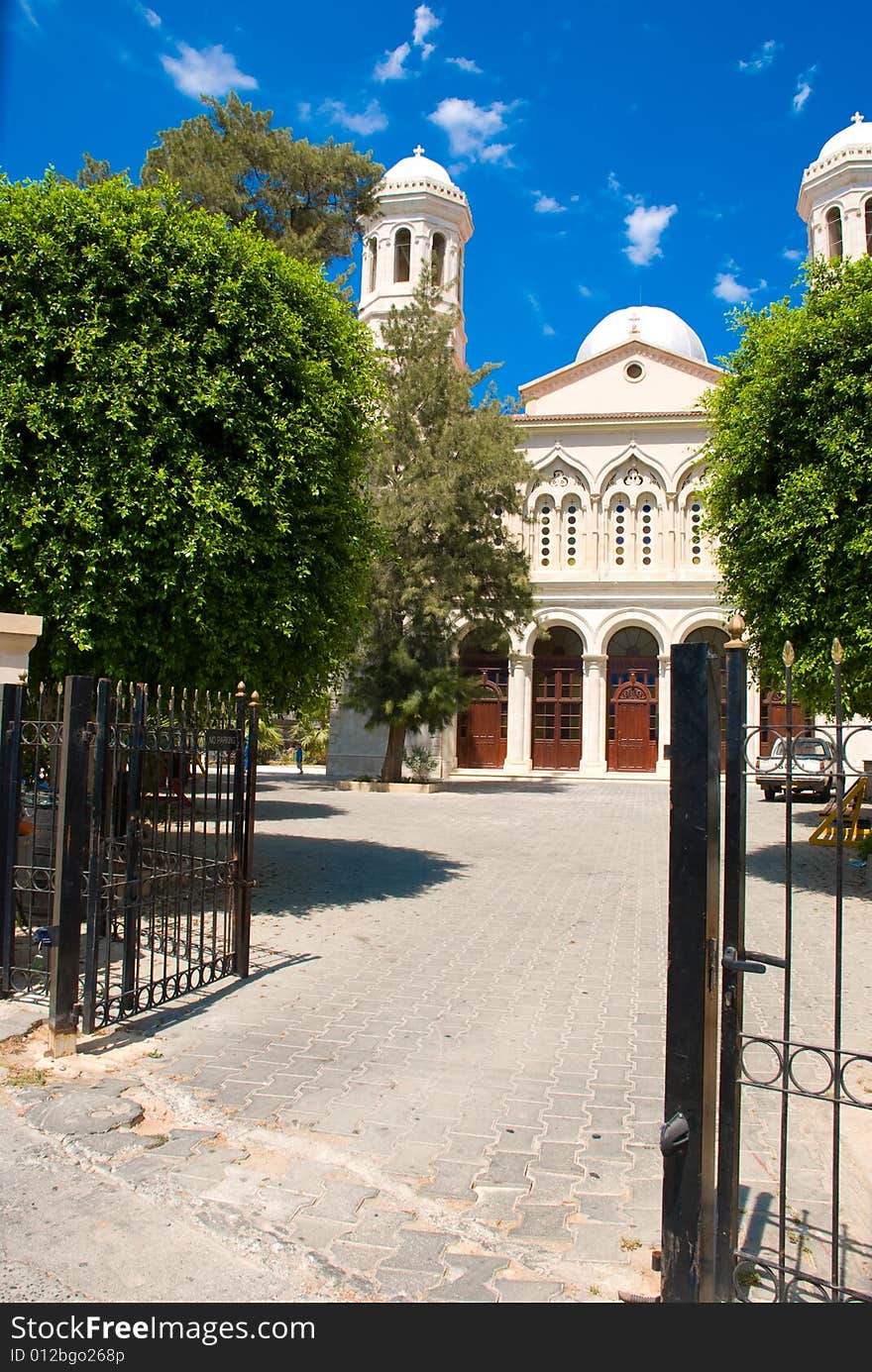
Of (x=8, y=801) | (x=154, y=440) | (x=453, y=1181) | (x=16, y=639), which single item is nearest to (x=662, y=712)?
(x=154, y=440)

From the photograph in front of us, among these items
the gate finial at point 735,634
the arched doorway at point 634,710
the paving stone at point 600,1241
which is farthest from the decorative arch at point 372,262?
the paving stone at point 600,1241

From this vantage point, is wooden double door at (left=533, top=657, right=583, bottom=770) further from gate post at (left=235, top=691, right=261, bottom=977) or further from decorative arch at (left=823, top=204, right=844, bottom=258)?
gate post at (left=235, top=691, right=261, bottom=977)

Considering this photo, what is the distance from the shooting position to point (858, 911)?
374 inches

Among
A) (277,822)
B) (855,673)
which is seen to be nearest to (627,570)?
(277,822)

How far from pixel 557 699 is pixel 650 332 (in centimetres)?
2014

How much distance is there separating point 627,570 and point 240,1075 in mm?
30921

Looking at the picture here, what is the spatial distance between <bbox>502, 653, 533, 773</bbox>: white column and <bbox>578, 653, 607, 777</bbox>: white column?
196cm

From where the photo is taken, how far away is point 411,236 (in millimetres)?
34562

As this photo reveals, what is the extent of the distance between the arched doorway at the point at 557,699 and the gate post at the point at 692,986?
102 feet

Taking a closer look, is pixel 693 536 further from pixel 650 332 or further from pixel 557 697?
pixel 650 332

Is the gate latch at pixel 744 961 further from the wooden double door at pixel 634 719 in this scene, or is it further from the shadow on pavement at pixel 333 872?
the wooden double door at pixel 634 719

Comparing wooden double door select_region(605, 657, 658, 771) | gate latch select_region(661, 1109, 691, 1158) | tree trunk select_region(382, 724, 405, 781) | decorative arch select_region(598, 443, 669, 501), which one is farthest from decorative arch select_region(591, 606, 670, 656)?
gate latch select_region(661, 1109, 691, 1158)

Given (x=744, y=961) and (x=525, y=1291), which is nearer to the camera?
(x=744, y=961)

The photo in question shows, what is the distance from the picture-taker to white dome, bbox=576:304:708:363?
141 feet
